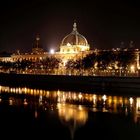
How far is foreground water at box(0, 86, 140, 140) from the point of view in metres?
23.2

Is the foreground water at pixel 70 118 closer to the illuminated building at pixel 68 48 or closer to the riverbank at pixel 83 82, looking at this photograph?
the riverbank at pixel 83 82

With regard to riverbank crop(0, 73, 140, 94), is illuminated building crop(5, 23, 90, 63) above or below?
above

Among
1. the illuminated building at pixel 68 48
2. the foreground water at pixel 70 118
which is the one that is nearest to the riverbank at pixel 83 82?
the foreground water at pixel 70 118

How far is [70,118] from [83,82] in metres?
28.9

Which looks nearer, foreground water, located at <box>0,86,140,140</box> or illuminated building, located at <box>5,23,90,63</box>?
foreground water, located at <box>0,86,140,140</box>

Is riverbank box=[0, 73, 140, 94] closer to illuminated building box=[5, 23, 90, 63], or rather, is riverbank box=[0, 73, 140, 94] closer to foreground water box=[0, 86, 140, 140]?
foreground water box=[0, 86, 140, 140]

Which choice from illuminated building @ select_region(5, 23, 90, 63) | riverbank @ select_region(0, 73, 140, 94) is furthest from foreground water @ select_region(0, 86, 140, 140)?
illuminated building @ select_region(5, 23, 90, 63)

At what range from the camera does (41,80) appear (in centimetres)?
6397

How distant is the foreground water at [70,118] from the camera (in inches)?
915

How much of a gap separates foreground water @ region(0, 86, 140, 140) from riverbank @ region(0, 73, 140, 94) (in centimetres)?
934

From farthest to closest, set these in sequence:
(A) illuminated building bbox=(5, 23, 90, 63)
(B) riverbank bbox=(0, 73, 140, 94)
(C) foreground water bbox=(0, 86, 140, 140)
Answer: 1. (A) illuminated building bbox=(5, 23, 90, 63)
2. (B) riverbank bbox=(0, 73, 140, 94)
3. (C) foreground water bbox=(0, 86, 140, 140)

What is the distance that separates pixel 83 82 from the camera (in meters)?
56.4

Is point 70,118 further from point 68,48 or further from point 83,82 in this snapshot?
point 68,48

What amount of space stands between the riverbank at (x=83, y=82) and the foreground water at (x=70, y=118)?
934 centimetres
